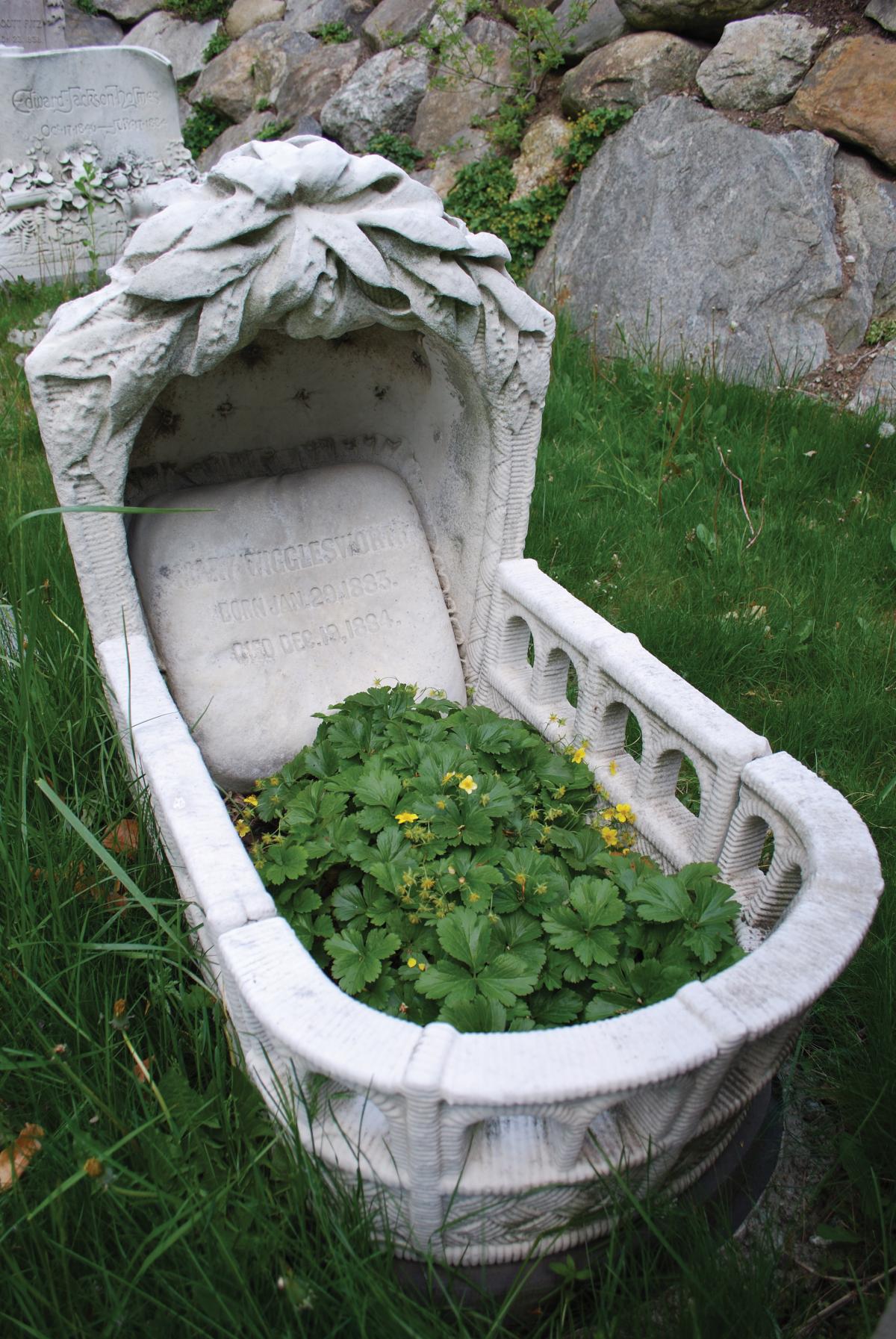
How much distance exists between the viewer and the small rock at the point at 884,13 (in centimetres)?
405

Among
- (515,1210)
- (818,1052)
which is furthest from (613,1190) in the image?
(818,1052)

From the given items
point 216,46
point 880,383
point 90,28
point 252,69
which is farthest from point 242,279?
point 90,28

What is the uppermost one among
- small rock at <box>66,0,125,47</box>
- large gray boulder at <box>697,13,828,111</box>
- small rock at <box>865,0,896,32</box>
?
small rock at <box>865,0,896,32</box>

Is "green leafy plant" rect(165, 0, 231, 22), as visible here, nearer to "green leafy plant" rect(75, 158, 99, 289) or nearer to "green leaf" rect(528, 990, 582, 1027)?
"green leafy plant" rect(75, 158, 99, 289)

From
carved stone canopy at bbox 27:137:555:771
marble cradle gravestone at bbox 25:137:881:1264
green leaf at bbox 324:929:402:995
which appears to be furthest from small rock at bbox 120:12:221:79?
green leaf at bbox 324:929:402:995

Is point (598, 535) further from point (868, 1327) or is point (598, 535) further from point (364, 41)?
point (364, 41)

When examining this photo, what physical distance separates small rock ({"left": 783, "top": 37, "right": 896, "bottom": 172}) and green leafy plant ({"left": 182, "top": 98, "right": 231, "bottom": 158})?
5.45 m

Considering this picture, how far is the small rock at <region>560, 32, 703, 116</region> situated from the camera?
182 inches

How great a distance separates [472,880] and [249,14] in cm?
904

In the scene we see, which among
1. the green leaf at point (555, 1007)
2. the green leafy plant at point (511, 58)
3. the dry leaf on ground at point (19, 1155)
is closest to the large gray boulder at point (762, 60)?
the green leafy plant at point (511, 58)

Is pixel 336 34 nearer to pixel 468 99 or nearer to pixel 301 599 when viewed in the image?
pixel 468 99

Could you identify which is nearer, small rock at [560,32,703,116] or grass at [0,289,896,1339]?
grass at [0,289,896,1339]

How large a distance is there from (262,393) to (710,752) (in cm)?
126

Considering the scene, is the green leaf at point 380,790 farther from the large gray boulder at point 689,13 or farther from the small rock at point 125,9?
the small rock at point 125,9
